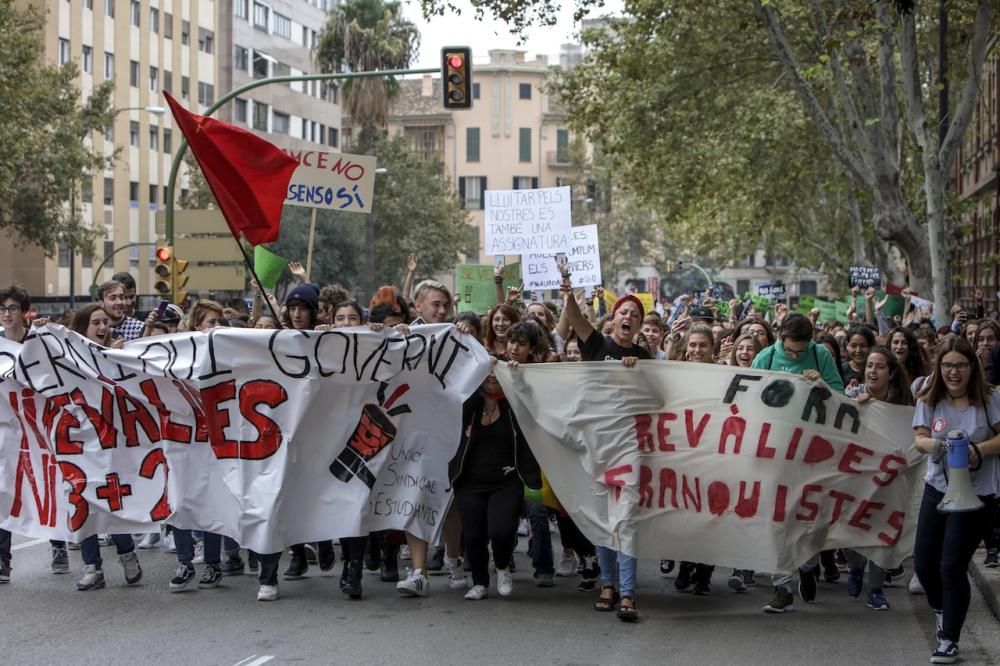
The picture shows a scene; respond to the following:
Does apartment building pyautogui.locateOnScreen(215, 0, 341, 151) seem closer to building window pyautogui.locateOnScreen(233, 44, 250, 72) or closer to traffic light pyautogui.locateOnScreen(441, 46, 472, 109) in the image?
building window pyautogui.locateOnScreen(233, 44, 250, 72)

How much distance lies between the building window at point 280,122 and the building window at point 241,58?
3.00m

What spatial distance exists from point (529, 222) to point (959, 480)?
11417 millimetres

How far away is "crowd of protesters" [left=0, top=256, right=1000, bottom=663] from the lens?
767 cm

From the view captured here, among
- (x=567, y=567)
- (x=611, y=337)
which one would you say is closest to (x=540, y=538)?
(x=567, y=567)

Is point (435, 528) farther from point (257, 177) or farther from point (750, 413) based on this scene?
point (257, 177)

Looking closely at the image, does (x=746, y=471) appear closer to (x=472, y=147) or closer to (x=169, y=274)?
(x=169, y=274)

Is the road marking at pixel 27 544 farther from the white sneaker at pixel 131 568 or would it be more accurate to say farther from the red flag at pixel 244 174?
the red flag at pixel 244 174

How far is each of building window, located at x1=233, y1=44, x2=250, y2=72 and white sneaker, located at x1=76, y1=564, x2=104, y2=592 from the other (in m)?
62.2

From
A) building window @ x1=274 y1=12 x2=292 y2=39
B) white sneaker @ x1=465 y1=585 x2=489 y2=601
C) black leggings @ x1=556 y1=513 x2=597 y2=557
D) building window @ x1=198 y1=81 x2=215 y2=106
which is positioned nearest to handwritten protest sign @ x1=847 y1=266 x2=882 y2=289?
black leggings @ x1=556 y1=513 x2=597 y2=557

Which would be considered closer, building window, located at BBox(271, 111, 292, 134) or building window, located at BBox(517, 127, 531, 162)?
building window, located at BBox(271, 111, 292, 134)

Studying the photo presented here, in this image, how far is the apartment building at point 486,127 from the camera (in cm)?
9956

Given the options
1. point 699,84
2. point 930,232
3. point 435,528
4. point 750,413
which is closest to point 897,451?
point 750,413

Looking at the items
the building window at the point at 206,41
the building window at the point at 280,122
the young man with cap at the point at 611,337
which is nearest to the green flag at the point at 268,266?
the young man with cap at the point at 611,337

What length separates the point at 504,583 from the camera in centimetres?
916
